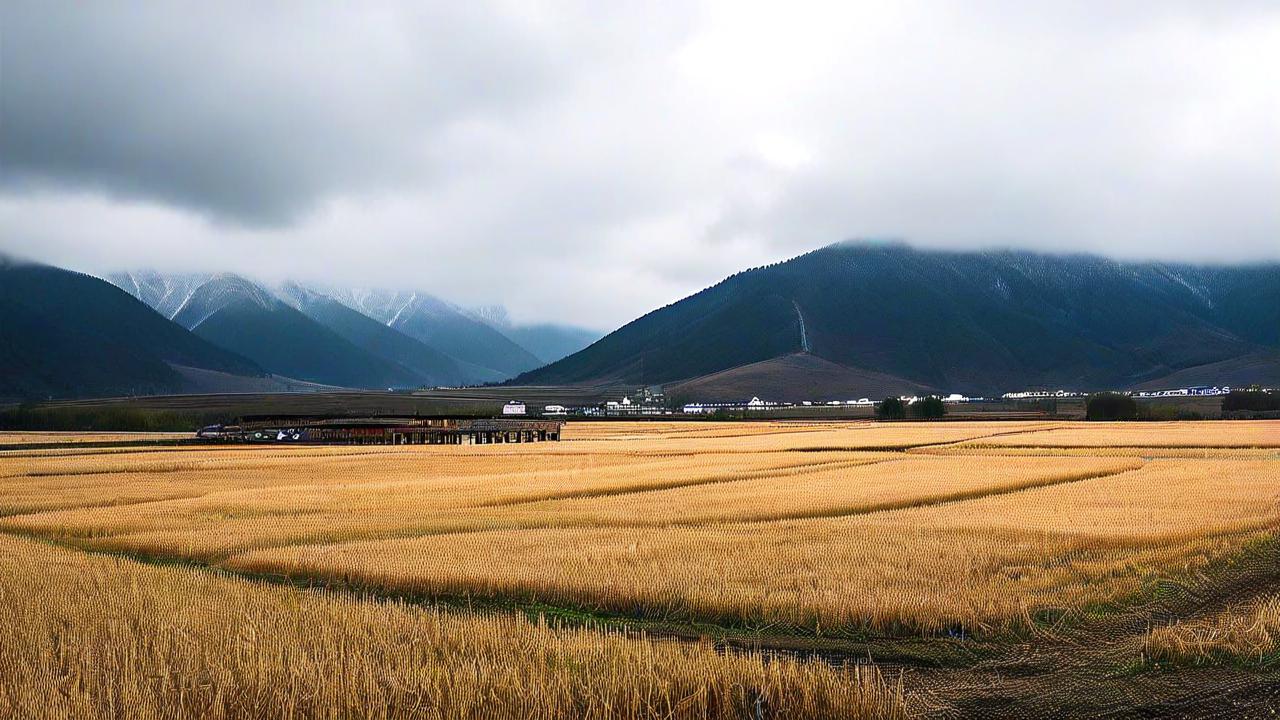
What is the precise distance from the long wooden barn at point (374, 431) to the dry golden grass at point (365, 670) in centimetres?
7297

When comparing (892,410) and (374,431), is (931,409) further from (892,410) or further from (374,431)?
(374,431)

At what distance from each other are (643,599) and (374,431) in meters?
77.4

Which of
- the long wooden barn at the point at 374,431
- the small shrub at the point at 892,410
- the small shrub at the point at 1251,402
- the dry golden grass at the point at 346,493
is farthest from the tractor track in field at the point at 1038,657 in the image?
the small shrub at the point at 1251,402

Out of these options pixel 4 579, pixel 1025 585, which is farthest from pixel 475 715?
pixel 4 579

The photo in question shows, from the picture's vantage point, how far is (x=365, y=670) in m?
9.97

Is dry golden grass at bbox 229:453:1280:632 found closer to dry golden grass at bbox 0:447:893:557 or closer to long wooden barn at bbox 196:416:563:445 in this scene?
dry golden grass at bbox 0:447:893:557

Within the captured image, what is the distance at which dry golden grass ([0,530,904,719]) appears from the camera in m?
8.98

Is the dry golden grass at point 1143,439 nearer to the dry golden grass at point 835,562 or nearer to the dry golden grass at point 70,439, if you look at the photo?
the dry golden grass at point 835,562

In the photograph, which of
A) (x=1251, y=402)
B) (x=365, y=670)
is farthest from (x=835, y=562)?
(x=1251, y=402)

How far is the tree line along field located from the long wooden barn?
174 ft

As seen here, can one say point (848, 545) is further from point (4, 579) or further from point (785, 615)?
point (4, 579)

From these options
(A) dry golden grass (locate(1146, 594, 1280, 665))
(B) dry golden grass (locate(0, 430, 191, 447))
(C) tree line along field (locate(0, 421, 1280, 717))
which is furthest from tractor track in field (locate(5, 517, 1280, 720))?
(B) dry golden grass (locate(0, 430, 191, 447))

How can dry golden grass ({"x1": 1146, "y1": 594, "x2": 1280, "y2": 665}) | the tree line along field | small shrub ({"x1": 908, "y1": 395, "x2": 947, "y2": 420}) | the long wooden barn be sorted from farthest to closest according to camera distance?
small shrub ({"x1": 908, "y1": 395, "x2": 947, "y2": 420}), the long wooden barn, dry golden grass ({"x1": 1146, "y1": 594, "x2": 1280, "y2": 665}), the tree line along field

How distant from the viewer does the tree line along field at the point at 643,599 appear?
31.2 feet
